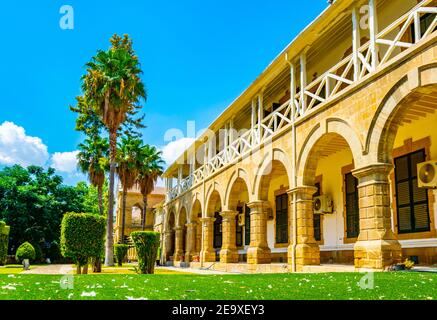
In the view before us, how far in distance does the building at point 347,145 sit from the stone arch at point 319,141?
3 centimetres

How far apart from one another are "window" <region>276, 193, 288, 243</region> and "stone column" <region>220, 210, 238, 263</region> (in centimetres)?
202

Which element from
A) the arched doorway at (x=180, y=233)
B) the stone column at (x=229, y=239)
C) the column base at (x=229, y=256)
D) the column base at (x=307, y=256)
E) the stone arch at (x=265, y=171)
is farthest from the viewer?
the arched doorway at (x=180, y=233)

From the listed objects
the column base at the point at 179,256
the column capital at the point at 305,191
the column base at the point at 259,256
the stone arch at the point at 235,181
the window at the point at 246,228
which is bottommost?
the column base at the point at 179,256

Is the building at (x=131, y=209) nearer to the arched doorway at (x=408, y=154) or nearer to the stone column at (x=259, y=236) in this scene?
the stone column at (x=259, y=236)

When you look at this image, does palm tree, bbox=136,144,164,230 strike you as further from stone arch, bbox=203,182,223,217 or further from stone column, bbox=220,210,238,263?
stone column, bbox=220,210,238,263

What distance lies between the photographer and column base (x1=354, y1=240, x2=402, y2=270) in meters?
9.61

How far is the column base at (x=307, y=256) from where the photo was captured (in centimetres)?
1303

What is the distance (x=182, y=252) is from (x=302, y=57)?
1981 cm

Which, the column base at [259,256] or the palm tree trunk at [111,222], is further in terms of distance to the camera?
the palm tree trunk at [111,222]

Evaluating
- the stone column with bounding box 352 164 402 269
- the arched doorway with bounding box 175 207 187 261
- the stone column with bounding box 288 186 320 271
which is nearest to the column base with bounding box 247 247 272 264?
the stone column with bounding box 288 186 320 271

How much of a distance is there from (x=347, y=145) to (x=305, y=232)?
367 cm

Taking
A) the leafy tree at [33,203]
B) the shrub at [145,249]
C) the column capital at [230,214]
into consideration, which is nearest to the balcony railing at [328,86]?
the column capital at [230,214]

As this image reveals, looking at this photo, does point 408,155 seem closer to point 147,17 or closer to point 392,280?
point 392,280

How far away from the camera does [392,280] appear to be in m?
6.95
